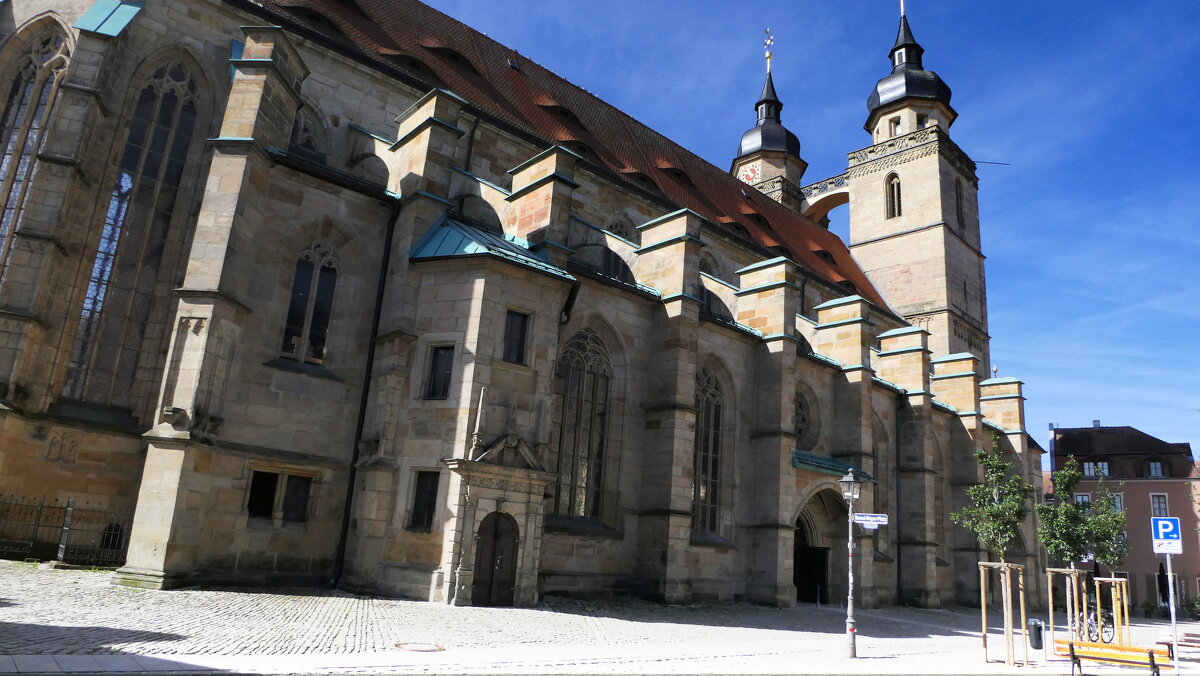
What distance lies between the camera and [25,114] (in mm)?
15242

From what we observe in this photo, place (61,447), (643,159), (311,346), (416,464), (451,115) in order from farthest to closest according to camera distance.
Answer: (643,159)
(451,115)
(311,346)
(416,464)
(61,447)

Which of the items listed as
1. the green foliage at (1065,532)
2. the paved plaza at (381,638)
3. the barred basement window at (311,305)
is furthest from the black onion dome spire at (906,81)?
the barred basement window at (311,305)

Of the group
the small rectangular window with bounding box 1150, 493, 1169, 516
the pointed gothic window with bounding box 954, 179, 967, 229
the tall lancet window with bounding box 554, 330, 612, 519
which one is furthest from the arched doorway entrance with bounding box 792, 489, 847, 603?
the small rectangular window with bounding box 1150, 493, 1169, 516

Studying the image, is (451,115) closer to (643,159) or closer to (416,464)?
(416,464)

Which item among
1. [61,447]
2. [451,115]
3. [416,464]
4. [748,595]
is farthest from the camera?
[748,595]

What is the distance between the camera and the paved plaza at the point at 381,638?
26.7ft

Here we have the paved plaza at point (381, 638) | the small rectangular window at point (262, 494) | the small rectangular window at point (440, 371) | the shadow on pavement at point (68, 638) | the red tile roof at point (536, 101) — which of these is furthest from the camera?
the red tile roof at point (536, 101)

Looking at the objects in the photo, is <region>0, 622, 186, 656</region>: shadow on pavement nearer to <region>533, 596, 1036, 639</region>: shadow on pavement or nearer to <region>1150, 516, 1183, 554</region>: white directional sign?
<region>533, 596, 1036, 639</region>: shadow on pavement

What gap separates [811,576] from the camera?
2367cm

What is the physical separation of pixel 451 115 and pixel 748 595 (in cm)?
1356

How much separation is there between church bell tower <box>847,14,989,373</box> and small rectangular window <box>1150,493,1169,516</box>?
15.2m

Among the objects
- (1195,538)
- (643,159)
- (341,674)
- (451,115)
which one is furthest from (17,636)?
(1195,538)

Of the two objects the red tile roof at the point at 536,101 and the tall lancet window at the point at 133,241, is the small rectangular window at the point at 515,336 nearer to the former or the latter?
the tall lancet window at the point at 133,241

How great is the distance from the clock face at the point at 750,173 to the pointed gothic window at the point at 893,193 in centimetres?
756
